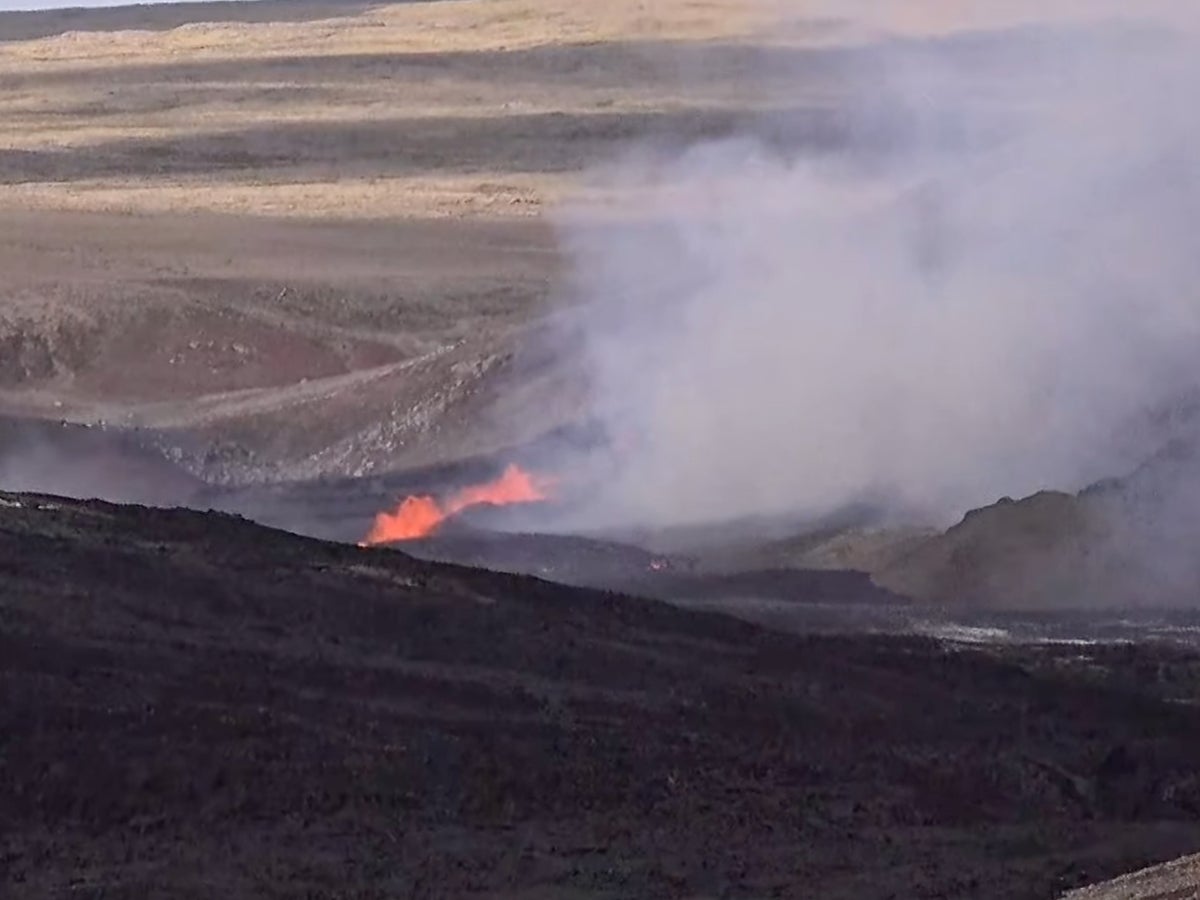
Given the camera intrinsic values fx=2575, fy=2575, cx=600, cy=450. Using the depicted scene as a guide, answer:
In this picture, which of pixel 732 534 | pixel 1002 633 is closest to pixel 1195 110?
pixel 732 534

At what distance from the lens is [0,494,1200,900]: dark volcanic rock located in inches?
646

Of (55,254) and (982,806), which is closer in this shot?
(982,806)

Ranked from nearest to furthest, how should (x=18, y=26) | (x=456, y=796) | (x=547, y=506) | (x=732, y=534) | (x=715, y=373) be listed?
(x=456, y=796) < (x=732, y=534) < (x=547, y=506) < (x=715, y=373) < (x=18, y=26)

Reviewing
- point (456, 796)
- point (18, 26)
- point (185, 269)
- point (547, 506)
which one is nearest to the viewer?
point (456, 796)

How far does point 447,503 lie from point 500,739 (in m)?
12.9

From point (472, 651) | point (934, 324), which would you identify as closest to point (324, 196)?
point (934, 324)

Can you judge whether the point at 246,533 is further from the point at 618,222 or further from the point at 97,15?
the point at 97,15

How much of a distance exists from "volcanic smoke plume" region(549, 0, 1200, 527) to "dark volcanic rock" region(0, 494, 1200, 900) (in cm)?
860

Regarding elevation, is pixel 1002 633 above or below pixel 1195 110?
below

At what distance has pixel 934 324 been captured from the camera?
109ft

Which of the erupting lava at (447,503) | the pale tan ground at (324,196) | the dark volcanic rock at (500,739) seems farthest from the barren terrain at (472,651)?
the erupting lava at (447,503)

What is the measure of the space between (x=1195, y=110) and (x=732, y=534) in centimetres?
1165

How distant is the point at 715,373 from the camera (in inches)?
1330

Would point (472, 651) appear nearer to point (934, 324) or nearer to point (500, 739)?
point (500, 739)
